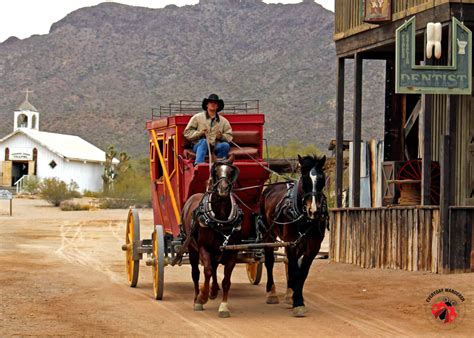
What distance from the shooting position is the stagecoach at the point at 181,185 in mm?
14922

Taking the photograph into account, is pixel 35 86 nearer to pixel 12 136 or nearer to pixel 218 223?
pixel 12 136

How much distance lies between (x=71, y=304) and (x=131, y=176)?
1850 inches

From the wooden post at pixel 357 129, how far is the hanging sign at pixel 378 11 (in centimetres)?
145

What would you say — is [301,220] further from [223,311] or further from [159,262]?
[159,262]

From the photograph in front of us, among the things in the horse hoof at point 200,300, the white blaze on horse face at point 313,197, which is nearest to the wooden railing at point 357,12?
the white blaze on horse face at point 313,197

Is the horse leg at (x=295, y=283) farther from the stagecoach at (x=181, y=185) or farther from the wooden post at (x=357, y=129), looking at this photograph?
the wooden post at (x=357, y=129)

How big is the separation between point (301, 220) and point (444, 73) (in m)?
5.11

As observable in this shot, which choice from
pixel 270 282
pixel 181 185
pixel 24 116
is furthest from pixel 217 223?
pixel 24 116

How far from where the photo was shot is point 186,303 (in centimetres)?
1490

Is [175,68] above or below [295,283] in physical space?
above

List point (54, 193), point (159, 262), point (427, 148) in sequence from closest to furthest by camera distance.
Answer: point (159, 262) < point (427, 148) < point (54, 193)

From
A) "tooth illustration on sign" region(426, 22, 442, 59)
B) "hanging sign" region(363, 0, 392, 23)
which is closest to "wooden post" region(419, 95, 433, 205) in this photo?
"tooth illustration on sign" region(426, 22, 442, 59)

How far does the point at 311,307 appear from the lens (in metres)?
14.5

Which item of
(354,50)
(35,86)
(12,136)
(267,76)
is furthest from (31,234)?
(35,86)
